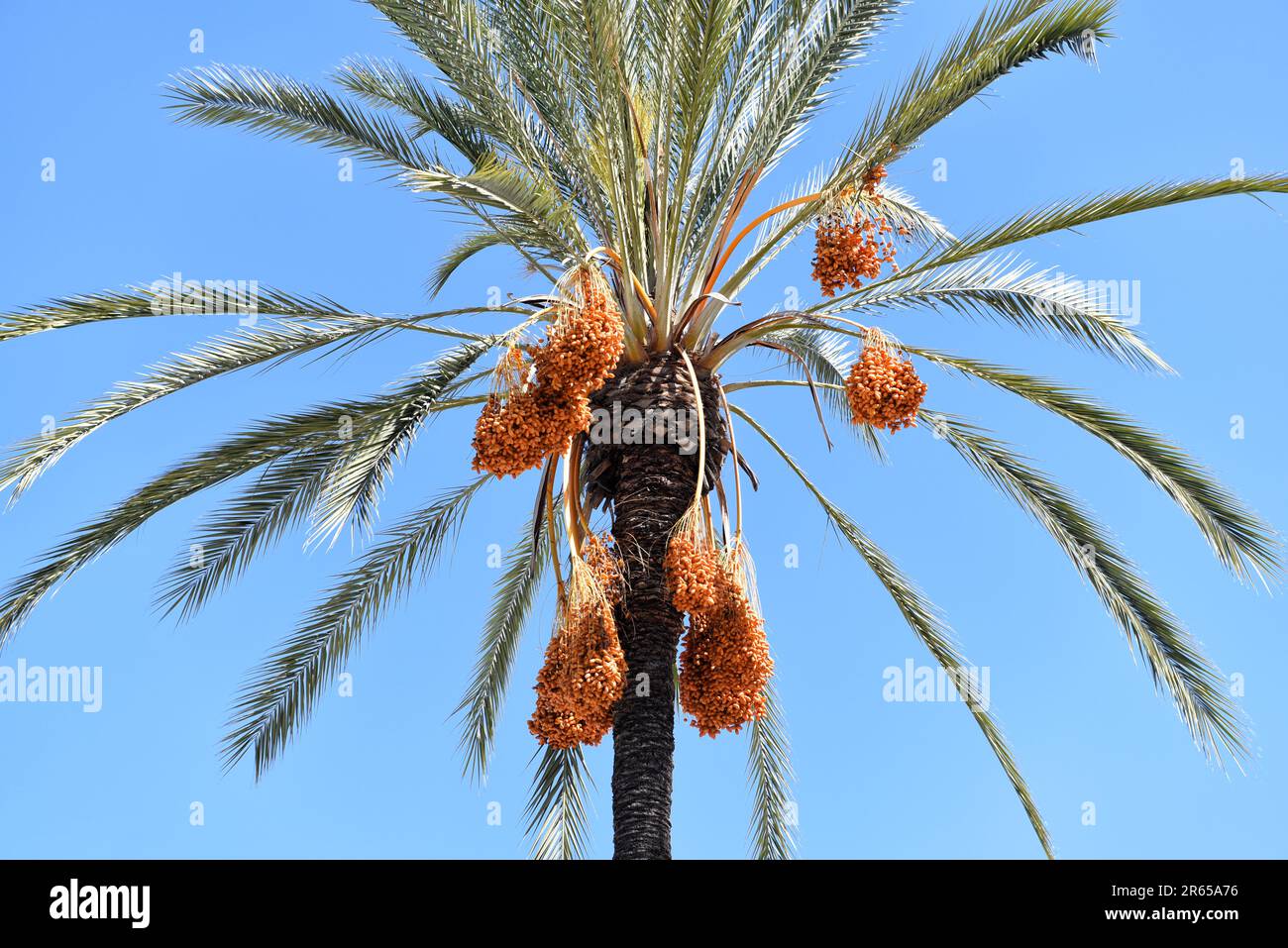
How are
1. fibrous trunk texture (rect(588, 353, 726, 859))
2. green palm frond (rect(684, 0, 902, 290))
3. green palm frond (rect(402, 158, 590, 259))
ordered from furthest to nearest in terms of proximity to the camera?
1. green palm frond (rect(684, 0, 902, 290))
2. fibrous trunk texture (rect(588, 353, 726, 859))
3. green palm frond (rect(402, 158, 590, 259))

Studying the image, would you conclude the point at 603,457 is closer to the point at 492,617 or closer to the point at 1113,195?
the point at 492,617

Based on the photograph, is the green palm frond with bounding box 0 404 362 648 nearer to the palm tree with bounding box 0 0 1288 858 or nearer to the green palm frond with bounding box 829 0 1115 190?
the palm tree with bounding box 0 0 1288 858

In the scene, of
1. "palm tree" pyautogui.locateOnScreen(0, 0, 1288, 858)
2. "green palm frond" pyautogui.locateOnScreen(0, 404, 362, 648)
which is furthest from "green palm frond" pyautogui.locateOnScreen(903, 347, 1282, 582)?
"green palm frond" pyautogui.locateOnScreen(0, 404, 362, 648)

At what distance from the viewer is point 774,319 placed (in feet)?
33.2

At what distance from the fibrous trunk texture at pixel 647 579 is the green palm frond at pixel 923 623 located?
4.20 feet

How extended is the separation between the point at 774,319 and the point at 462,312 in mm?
Answer: 2271

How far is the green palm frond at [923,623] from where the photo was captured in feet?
36.3

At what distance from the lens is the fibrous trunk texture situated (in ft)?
30.6

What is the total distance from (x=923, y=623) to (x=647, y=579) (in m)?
2.79

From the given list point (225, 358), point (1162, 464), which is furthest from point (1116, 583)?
point (225, 358)

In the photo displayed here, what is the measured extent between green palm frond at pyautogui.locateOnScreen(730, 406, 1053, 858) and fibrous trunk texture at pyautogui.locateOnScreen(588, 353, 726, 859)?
128 cm

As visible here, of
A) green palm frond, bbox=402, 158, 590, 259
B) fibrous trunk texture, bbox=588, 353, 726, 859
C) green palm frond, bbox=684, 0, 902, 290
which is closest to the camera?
green palm frond, bbox=402, 158, 590, 259

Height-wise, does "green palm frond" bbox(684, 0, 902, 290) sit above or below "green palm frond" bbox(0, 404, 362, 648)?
above
